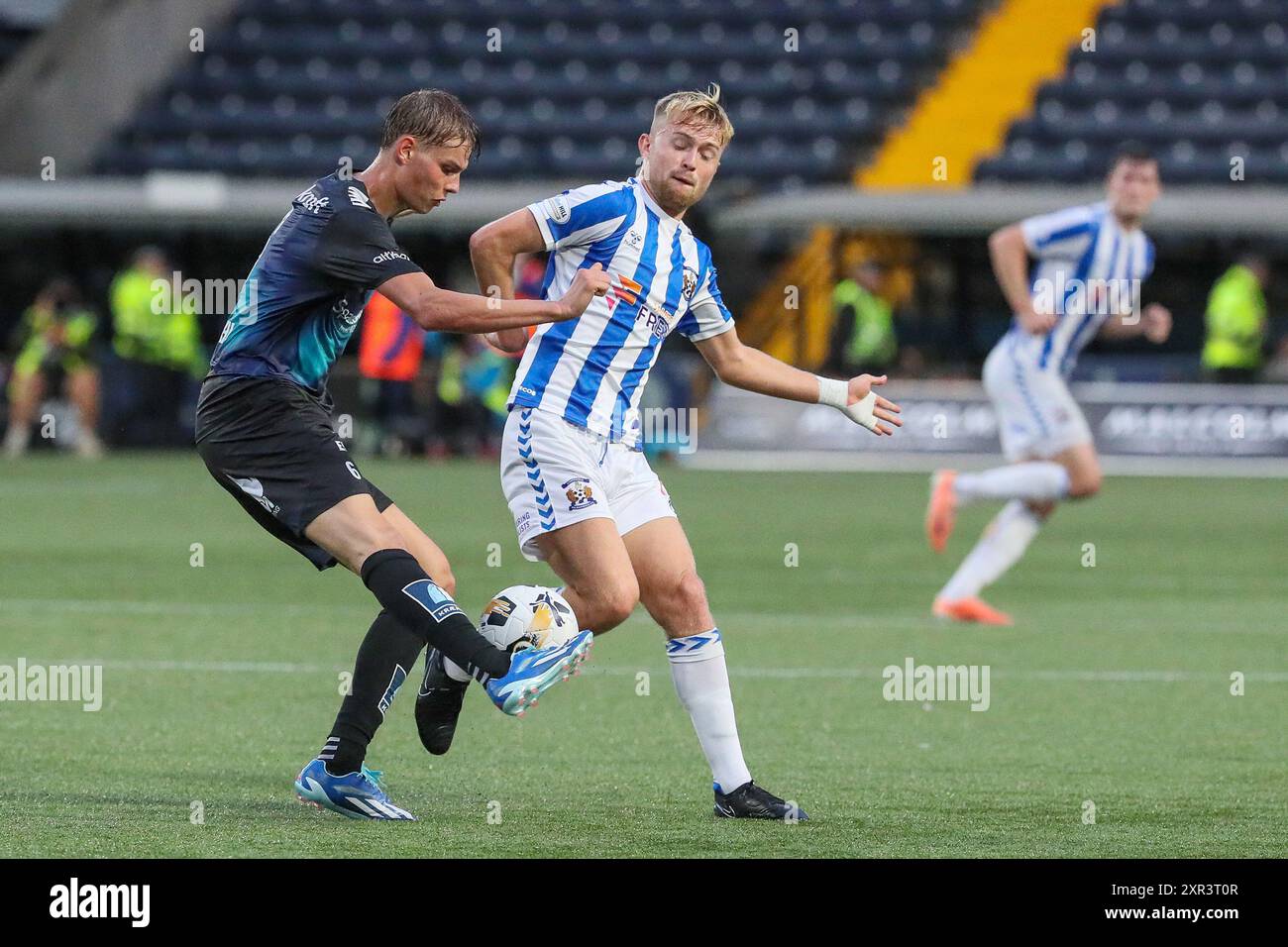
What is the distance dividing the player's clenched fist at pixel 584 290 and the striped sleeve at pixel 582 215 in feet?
1.52

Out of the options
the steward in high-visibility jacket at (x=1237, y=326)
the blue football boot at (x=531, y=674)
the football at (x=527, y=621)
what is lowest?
the blue football boot at (x=531, y=674)

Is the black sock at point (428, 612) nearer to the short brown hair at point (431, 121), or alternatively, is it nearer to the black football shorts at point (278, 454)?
the black football shorts at point (278, 454)

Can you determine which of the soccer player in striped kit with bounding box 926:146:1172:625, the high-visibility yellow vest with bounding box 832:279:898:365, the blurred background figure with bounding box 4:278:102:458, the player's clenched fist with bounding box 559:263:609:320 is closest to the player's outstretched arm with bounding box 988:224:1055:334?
the soccer player in striped kit with bounding box 926:146:1172:625

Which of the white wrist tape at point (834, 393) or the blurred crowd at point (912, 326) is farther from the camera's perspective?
the blurred crowd at point (912, 326)

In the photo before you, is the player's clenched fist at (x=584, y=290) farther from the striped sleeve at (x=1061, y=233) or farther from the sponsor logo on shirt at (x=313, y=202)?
the striped sleeve at (x=1061, y=233)

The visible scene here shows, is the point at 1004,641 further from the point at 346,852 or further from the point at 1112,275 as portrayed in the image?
the point at 346,852

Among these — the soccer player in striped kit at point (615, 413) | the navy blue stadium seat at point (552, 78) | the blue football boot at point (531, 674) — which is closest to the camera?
the blue football boot at point (531, 674)

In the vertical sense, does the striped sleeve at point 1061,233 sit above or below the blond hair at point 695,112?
above

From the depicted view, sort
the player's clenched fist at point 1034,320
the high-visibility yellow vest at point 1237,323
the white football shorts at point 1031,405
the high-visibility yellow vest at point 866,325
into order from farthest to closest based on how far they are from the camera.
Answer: the high-visibility yellow vest at point 866,325 → the high-visibility yellow vest at point 1237,323 → the white football shorts at point 1031,405 → the player's clenched fist at point 1034,320

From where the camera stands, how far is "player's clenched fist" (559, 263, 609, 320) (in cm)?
563

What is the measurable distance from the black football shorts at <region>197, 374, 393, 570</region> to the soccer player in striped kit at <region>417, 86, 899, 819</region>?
50cm

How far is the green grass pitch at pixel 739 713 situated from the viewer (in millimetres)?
5703

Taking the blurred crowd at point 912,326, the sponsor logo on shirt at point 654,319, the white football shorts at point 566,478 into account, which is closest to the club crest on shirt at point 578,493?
the white football shorts at point 566,478
